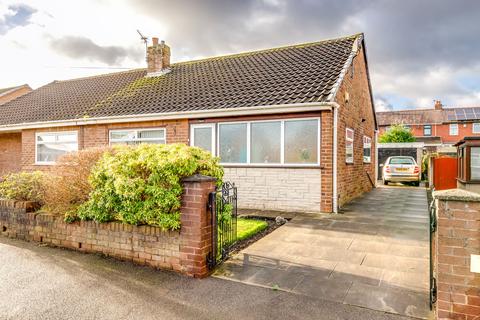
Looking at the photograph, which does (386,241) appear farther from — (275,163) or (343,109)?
(343,109)

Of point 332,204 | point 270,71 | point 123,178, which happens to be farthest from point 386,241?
point 270,71

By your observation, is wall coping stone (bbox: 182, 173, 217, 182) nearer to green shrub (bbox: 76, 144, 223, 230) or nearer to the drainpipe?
green shrub (bbox: 76, 144, 223, 230)

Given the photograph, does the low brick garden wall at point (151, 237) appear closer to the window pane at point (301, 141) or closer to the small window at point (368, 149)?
the window pane at point (301, 141)

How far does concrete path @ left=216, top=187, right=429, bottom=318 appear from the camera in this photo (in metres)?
3.46

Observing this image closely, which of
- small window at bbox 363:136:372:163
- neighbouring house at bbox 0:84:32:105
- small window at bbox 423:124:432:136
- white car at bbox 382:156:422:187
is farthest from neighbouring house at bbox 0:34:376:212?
small window at bbox 423:124:432:136

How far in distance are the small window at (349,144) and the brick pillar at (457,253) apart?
7.63m

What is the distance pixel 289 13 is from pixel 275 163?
4.40 meters

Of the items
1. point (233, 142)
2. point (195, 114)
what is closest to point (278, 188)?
point (233, 142)

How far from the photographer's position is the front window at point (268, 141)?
873cm

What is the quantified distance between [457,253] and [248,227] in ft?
14.0

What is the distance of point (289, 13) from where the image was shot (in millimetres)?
8977

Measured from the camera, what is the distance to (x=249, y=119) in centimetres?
941

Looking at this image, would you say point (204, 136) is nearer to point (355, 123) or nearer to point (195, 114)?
point (195, 114)

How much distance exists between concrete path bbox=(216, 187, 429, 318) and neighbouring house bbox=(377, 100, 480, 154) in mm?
41250
